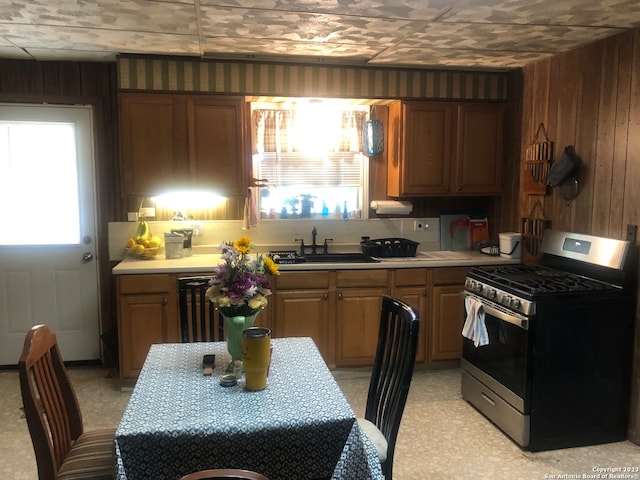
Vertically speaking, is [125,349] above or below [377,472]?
below

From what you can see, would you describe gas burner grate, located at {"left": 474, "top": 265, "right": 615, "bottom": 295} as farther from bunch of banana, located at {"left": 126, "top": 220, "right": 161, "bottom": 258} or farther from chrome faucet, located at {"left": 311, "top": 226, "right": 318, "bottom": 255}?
bunch of banana, located at {"left": 126, "top": 220, "right": 161, "bottom": 258}

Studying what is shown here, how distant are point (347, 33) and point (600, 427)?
8.95 ft

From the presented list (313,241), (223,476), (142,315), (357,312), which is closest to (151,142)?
(142,315)

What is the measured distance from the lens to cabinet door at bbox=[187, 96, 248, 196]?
3.92 metres

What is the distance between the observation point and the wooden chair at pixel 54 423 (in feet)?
5.73

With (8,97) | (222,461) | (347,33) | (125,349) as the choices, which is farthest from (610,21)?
(8,97)

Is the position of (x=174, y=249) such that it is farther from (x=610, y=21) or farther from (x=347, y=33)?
(x=610, y=21)

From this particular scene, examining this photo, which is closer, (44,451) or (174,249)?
(44,451)

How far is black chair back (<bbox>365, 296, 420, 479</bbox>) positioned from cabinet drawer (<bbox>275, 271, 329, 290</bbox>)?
153 cm

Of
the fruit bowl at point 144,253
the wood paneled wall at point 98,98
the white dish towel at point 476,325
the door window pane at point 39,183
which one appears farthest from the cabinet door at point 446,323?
the door window pane at point 39,183

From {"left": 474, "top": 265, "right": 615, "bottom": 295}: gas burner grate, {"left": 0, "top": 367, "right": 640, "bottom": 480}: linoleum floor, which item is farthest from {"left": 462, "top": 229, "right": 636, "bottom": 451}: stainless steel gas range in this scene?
{"left": 0, "top": 367, "right": 640, "bottom": 480}: linoleum floor

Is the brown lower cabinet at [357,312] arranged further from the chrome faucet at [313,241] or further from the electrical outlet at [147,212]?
the electrical outlet at [147,212]

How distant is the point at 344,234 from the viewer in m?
4.54

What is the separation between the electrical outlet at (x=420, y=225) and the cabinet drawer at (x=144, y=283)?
6.92ft
